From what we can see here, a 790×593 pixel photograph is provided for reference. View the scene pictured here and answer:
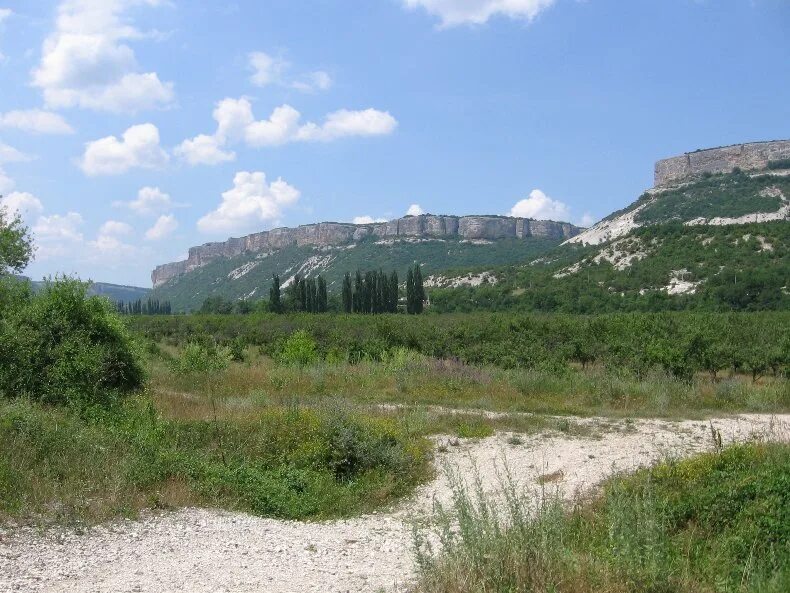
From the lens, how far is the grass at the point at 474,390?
1531 centimetres

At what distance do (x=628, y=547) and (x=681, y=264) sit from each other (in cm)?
5893

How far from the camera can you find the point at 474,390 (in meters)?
17.6

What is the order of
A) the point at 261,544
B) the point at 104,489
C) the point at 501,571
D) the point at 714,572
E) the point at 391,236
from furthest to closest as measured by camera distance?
the point at 391,236 < the point at 104,489 < the point at 261,544 < the point at 714,572 < the point at 501,571

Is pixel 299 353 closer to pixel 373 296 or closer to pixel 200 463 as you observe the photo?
pixel 200 463

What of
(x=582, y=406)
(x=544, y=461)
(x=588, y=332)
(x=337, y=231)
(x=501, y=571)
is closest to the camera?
(x=501, y=571)

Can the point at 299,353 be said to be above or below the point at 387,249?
below

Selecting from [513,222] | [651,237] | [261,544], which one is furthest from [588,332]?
[513,222]

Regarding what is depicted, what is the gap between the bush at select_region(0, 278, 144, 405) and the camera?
505 inches

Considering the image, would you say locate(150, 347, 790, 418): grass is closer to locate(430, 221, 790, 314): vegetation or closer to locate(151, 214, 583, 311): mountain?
locate(430, 221, 790, 314): vegetation

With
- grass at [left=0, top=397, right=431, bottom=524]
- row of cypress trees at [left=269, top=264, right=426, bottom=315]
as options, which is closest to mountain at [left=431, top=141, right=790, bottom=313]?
row of cypress trees at [left=269, top=264, right=426, bottom=315]

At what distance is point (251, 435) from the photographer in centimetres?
1089

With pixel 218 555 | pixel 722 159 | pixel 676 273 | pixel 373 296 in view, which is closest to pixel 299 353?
pixel 218 555

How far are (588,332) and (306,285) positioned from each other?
58.5 meters

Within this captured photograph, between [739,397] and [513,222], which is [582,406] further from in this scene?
[513,222]
